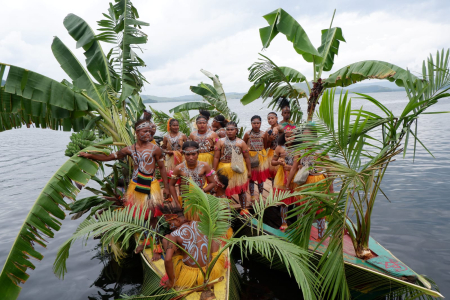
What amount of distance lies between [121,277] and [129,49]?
4929 mm

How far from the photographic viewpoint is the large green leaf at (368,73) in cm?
536

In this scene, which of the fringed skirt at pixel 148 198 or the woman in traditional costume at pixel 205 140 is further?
the woman in traditional costume at pixel 205 140

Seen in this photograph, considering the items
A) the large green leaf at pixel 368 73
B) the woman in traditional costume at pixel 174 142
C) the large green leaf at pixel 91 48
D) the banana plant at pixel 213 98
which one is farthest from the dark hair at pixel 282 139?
the banana plant at pixel 213 98

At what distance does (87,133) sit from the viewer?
20.2 ft

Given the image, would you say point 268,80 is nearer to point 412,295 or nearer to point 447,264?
point 412,295

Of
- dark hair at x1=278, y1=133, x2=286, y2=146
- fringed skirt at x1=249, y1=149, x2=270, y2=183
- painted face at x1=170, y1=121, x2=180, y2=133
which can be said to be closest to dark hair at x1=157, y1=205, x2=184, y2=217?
dark hair at x1=278, y1=133, x2=286, y2=146

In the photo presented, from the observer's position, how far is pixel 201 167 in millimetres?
4680

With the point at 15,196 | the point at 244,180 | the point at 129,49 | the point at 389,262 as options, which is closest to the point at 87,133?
the point at 129,49

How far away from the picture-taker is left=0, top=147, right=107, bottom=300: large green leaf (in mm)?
3193

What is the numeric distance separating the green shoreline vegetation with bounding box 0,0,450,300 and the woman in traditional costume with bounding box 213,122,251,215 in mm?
1297

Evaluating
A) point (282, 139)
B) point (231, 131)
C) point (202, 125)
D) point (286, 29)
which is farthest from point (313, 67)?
point (202, 125)

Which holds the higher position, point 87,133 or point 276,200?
point 87,133

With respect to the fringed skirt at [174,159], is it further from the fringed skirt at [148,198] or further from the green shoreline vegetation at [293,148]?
the fringed skirt at [148,198]

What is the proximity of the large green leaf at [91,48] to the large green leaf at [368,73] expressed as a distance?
15.8 feet
